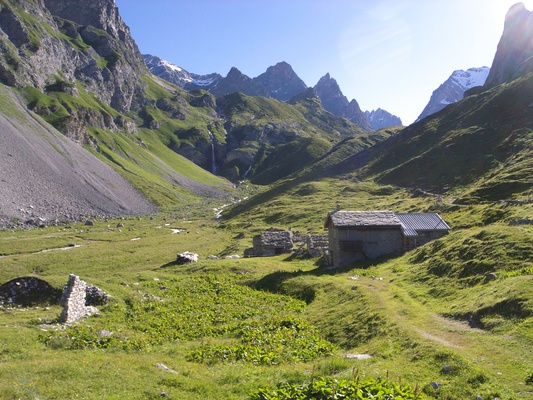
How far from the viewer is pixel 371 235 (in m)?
48.0

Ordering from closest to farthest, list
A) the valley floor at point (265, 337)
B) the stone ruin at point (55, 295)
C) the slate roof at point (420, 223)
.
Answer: the valley floor at point (265, 337)
the stone ruin at point (55, 295)
the slate roof at point (420, 223)

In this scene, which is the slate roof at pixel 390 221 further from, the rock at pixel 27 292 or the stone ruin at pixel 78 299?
the rock at pixel 27 292

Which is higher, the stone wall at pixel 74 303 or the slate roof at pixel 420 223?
the slate roof at pixel 420 223

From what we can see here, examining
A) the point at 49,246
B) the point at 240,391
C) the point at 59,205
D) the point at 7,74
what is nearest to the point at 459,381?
the point at 240,391

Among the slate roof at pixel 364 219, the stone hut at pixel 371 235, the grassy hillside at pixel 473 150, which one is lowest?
the stone hut at pixel 371 235

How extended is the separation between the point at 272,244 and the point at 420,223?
25786mm

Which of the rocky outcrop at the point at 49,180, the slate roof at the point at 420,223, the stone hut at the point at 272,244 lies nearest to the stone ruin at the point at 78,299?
the slate roof at the point at 420,223

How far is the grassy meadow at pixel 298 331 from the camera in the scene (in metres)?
14.8

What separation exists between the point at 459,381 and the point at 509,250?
67.2 ft

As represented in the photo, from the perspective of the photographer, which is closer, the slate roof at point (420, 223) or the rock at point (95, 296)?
the rock at point (95, 296)

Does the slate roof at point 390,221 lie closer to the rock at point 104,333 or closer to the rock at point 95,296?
the rock at point 95,296

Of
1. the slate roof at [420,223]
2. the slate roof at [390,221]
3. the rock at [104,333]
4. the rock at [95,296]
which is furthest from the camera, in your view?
the slate roof at [420,223]

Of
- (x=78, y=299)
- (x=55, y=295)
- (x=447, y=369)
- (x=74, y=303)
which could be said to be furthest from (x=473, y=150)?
(x=74, y=303)

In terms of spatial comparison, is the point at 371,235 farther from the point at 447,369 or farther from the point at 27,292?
the point at 27,292
